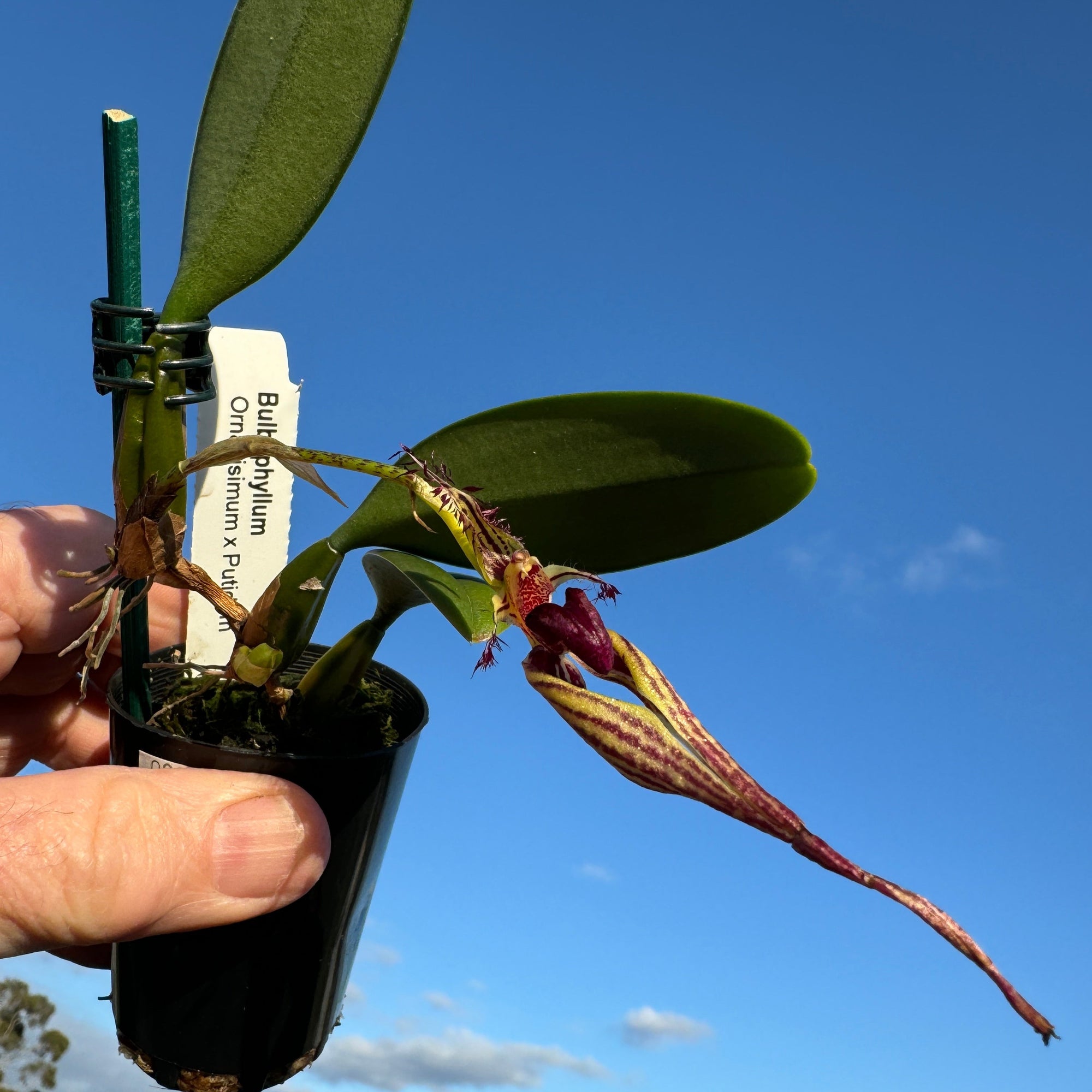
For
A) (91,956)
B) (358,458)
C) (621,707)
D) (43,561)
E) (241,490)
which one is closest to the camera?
(621,707)

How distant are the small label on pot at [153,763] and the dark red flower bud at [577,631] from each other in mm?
390

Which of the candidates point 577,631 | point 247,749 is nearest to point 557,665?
point 577,631

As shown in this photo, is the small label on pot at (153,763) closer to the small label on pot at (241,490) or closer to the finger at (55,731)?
the small label on pot at (241,490)

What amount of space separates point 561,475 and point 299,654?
0.30 metres

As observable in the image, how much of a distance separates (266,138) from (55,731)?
33.0 inches

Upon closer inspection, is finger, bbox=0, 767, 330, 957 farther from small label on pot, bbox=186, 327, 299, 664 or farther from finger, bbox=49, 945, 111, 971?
finger, bbox=49, 945, 111, 971

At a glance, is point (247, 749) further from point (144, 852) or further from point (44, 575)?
point (44, 575)

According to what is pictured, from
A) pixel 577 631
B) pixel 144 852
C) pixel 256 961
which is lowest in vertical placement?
pixel 256 961

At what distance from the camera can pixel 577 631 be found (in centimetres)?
64

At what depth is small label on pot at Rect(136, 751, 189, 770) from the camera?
0.86 m

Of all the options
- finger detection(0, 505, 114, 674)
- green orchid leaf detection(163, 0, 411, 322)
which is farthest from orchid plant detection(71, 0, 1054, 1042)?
finger detection(0, 505, 114, 674)

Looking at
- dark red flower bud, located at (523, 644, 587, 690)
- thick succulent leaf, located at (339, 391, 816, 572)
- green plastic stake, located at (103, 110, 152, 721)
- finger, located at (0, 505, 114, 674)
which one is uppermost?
green plastic stake, located at (103, 110, 152, 721)

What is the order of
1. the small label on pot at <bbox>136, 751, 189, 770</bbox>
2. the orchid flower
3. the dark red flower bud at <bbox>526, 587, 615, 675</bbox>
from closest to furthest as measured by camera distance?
the orchid flower, the dark red flower bud at <bbox>526, 587, 615, 675</bbox>, the small label on pot at <bbox>136, 751, 189, 770</bbox>

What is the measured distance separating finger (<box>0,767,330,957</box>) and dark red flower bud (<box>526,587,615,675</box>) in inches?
12.4
